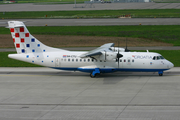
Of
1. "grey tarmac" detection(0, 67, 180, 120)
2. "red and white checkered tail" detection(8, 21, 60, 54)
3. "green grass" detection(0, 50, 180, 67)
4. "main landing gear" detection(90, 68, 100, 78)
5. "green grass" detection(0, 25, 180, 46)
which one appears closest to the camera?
"grey tarmac" detection(0, 67, 180, 120)

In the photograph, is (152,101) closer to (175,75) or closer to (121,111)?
(121,111)

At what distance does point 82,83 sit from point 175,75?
11842 millimetres

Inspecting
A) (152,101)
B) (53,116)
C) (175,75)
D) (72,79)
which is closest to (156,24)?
(175,75)

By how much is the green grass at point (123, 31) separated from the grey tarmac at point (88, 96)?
25711mm

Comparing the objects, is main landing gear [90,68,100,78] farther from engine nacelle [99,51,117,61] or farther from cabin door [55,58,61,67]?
cabin door [55,58,61,67]

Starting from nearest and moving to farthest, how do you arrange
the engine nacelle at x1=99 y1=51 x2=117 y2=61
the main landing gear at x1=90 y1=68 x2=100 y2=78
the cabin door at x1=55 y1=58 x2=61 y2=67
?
the engine nacelle at x1=99 y1=51 x2=117 y2=61 → the main landing gear at x1=90 y1=68 x2=100 y2=78 → the cabin door at x1=55 y1=58 x2=61 y2=67

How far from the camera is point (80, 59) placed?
1240 inches

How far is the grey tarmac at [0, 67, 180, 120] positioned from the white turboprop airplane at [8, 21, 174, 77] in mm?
1189

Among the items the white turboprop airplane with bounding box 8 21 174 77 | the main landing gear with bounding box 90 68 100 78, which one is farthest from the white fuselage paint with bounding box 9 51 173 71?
the main landing gear with bounding box 90 68 100 78

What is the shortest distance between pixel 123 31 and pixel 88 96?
1694 inches

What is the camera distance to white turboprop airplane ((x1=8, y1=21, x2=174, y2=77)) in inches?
1217

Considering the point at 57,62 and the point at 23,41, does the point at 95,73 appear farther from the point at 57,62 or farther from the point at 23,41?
the point at 23,41

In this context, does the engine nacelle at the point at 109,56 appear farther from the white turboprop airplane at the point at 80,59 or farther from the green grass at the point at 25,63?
the green grass at the point at 25,63

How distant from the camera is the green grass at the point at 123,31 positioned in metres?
59.2
